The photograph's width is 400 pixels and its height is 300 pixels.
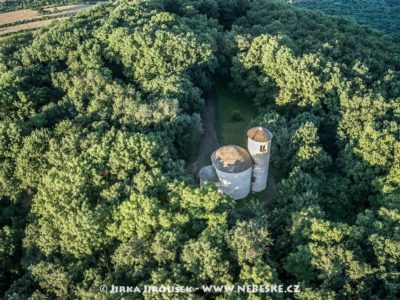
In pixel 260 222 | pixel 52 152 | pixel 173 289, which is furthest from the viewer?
pixel 52 152

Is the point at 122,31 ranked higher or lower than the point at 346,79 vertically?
higher

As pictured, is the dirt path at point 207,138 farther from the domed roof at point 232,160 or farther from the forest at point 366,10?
the forest at point 366,10

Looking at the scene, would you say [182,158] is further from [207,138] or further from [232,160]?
[232,160]

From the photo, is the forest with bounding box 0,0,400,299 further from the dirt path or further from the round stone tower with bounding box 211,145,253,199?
the round stone tower with bounding box 211,145,253,199

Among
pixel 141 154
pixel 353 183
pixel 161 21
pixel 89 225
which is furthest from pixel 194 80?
pixel 89 225

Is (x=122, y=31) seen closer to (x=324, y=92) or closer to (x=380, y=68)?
(x=324, y=92)

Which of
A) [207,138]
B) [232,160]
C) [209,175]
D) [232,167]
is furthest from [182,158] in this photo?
[232,167]

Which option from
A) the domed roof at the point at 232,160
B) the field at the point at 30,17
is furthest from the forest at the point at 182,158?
the field at the point at 30,17
